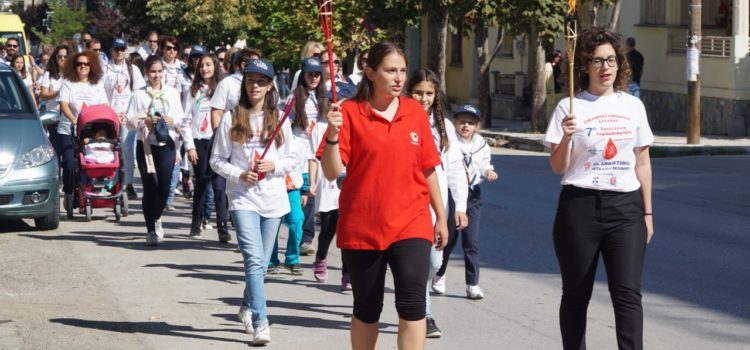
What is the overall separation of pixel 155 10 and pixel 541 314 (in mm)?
37011

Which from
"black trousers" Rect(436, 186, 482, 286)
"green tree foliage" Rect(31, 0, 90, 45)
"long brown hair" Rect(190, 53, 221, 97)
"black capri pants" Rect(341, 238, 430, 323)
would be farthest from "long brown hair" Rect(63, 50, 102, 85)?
"green tree foliage" Rect(31, 0, 90, 45)

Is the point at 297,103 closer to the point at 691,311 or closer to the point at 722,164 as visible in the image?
the point at 691,311

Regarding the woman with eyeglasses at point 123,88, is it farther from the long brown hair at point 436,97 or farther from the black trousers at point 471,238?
the long brown hair at point 436,97

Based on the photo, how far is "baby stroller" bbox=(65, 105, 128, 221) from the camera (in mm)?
14438

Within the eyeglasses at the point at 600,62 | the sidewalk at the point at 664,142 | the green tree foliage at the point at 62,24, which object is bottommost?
the sidewalk at the point at 664,142

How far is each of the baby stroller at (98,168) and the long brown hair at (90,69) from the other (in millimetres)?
603

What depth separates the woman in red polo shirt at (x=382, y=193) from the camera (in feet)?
20.9

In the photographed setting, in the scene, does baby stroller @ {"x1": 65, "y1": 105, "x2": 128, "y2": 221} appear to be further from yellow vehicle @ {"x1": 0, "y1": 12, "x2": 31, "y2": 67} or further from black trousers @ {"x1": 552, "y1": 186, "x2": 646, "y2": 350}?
yellow vehicle @ {"x1": 0, "y1": 12, "x2": 31, "y2": 67}

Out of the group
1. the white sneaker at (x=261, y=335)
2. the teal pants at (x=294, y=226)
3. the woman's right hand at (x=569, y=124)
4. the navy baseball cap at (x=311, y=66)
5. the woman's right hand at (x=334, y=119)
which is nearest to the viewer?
the woman's right hand at (x=334, y=119)

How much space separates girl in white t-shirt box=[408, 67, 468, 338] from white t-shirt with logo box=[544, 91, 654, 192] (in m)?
1.53

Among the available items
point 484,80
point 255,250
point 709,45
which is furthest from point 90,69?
point 484,80

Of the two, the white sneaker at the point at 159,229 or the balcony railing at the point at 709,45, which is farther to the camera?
the balcony railing at the point at 709,45

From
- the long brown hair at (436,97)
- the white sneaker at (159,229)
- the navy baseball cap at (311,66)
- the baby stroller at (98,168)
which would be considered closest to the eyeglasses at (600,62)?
the long brown hair at (436,97)

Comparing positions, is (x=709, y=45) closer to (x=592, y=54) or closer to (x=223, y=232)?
(x=223, y=232)
